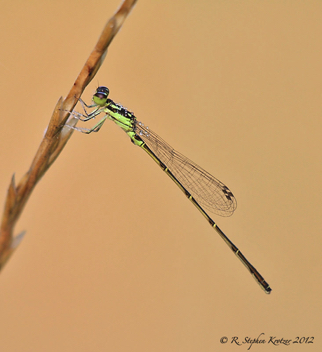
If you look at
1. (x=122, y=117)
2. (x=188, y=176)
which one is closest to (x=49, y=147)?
(x=122, y=117)

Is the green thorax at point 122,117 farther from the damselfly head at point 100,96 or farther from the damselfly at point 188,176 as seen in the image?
the damselfly head at point 100,96

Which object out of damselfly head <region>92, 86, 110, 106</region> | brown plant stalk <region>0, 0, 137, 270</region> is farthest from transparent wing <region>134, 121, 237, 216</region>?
brown plant stalk <region>0, 0, 137, 270</region>

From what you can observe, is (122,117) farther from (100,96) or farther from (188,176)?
(188,176)

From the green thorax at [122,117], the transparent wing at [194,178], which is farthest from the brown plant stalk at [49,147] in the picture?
the transparent wing at [194,178]

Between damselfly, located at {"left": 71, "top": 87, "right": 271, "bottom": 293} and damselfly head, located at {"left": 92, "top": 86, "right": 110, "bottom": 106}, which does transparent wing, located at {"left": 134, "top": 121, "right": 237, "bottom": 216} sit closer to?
damselfly, located at {"left": 71, "top": 87, "right": 271, "bottom": 293}

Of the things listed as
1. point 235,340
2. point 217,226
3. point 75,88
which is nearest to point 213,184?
point 217,226

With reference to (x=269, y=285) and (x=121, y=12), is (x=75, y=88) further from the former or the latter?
(x=269, y=285)
